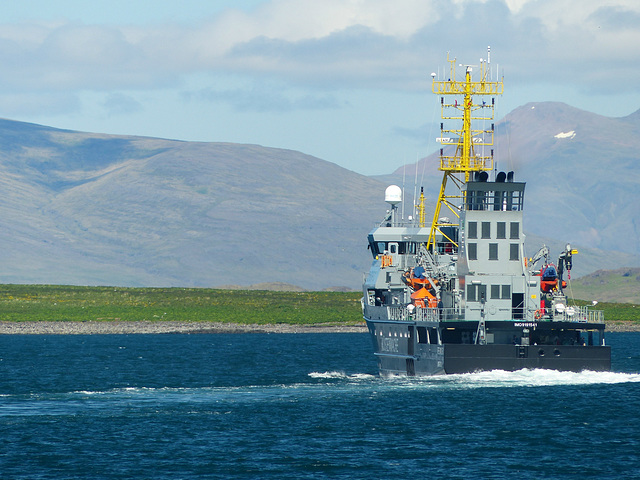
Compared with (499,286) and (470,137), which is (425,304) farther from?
(470,137)

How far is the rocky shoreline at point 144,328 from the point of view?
531 feet

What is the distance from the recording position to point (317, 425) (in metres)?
55.7

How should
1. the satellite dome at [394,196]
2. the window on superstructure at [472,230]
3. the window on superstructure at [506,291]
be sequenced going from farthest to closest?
the satellite dome at [394,196], the window on superstructure at [472,230], the window on superstructure at [506,291]

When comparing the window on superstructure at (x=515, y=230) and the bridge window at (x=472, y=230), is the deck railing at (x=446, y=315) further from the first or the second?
the bridge window at (x=472, y=230)

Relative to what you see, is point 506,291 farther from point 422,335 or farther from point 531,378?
point 422,335

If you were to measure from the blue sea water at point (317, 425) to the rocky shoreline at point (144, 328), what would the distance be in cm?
7658

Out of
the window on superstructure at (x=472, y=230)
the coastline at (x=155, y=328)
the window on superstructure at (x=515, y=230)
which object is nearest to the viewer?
the window on superstructure at (x=472, y=230)

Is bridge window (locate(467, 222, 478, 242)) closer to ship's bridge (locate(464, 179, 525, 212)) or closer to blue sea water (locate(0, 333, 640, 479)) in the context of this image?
ship's bridge (locate(464, 179, 525, 212))

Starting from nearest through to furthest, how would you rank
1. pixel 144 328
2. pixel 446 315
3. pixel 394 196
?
pixel 446 315 < pixel 394 196 < pixel 144 328

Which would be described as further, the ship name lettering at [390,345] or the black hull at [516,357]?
the ship name lettering at [390,345]

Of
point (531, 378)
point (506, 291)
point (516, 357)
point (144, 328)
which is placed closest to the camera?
point (531, 378)

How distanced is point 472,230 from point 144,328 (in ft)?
333

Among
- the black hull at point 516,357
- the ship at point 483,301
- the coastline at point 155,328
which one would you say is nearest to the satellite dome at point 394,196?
the ship at point 483,301

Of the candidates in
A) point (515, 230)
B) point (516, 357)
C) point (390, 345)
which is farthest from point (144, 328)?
point (516, 357)
